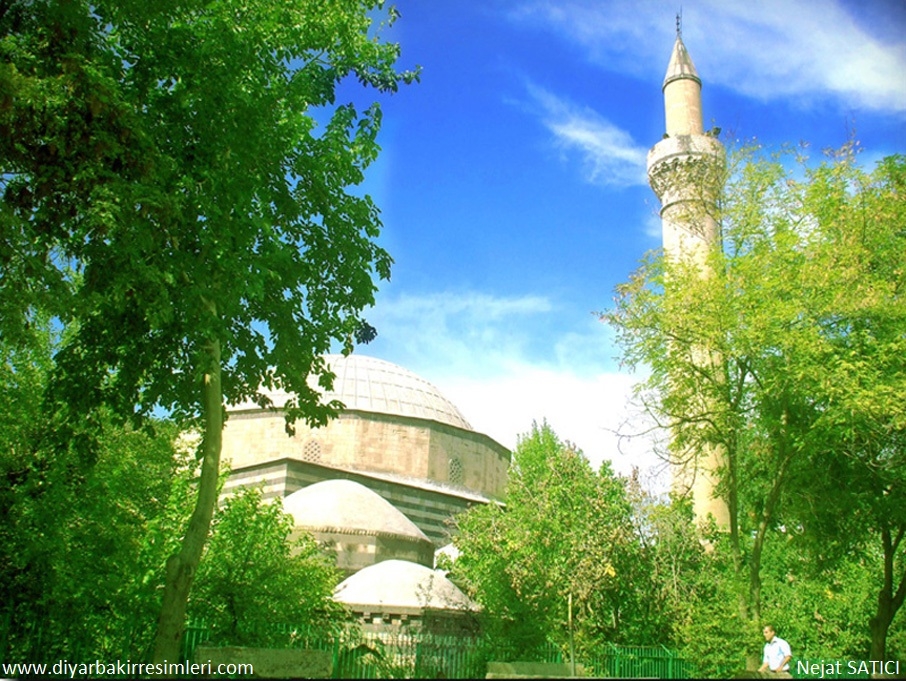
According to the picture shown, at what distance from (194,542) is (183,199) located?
402 cm

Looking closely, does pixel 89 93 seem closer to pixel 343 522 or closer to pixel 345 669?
pixel 345 669

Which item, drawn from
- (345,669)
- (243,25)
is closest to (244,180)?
(243,25)

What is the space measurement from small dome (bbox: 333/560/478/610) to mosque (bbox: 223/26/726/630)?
33 mm

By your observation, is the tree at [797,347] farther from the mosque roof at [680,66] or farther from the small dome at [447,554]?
the mosque roof at [680,66]

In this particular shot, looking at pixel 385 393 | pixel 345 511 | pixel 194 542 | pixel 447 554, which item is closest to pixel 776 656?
pixel 194 542

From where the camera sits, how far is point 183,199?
31.3 ft

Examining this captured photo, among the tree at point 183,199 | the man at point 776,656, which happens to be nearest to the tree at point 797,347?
the man at point 776,656

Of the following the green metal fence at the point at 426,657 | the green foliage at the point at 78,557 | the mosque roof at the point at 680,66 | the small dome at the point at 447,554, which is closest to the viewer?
the green foliage at the point at 78,557

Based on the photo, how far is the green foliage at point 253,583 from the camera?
12.0 metres

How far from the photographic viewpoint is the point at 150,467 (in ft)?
50.2

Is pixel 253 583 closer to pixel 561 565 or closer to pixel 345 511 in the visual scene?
pixel 561 565

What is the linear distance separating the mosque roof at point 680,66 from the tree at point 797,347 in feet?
39.3

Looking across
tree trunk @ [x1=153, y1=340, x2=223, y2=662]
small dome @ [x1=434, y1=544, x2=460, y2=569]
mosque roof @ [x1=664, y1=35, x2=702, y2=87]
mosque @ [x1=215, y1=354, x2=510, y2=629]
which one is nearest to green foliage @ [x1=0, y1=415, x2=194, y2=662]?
tree trunk @ [x1=153, y1=340, x2=223, y2=662]

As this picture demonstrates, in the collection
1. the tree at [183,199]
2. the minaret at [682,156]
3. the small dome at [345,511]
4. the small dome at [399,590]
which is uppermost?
the minaret at [682,156]
